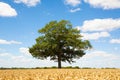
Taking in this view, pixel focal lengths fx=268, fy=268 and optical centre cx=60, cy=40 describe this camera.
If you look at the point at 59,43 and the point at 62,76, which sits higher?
the point at 59,43

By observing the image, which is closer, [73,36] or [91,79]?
[91,79]

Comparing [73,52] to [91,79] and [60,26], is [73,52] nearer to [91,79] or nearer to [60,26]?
[60,26]

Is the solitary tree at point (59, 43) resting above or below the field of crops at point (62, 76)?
above

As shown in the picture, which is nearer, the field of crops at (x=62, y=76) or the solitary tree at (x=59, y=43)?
the field of crops at (x=62, y=76)

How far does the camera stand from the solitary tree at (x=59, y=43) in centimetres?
4919

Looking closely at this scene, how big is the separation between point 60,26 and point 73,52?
5478 millimetres

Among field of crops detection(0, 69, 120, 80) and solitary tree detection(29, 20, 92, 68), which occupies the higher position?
solitary tree detection(29, 20, 92, 68)

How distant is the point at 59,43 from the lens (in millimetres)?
49906

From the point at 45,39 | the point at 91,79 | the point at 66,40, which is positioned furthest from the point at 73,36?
the point at 91,79

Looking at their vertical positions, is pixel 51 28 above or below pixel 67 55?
above

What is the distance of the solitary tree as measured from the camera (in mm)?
49188

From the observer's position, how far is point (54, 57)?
50469 millimetres

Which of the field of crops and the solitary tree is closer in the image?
the field of crops

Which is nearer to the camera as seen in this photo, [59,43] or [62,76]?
[62,76]
